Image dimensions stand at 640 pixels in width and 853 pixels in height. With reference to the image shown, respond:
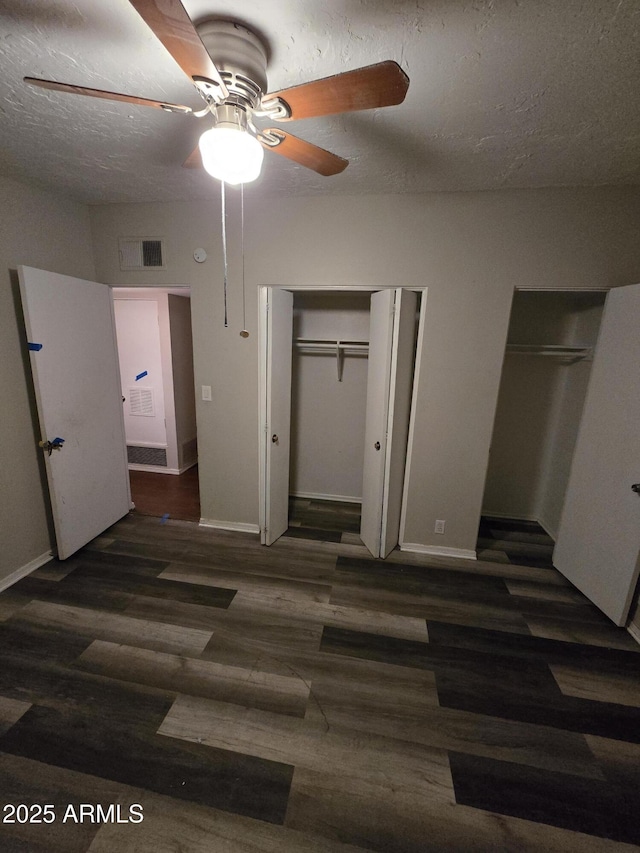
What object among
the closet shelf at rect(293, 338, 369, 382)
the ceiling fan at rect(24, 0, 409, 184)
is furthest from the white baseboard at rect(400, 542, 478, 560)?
the ceiling fan at rect(24, 0, 409, 184)

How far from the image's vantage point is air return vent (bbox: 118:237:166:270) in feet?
8.68

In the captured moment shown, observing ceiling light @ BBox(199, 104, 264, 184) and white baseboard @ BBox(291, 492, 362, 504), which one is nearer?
ceiling light @ BBox(199, 104, 264, 184)

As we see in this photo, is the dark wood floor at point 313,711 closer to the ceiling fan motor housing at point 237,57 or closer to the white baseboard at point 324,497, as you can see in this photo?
the white baseboard at point 324,497

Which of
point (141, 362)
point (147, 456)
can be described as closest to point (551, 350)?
point (141, 362)

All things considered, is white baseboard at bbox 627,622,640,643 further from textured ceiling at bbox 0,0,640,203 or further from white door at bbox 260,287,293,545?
textured ceiling at bbox 0,0,640,203

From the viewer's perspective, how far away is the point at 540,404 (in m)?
3.20

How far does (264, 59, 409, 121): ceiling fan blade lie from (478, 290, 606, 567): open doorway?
227 centimetres

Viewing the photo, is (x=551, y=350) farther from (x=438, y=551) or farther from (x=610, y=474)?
(x=438, y=551)

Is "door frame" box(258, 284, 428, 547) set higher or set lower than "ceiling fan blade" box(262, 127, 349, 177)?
lower

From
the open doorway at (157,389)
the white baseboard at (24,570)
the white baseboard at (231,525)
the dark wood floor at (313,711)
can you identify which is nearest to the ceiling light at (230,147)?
the dark wood floor at (313,711)

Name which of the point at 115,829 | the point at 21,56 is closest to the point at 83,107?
the point at 21,56

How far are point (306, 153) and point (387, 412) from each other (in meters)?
1.59

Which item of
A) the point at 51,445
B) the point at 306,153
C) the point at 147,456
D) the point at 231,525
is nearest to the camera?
the point at 306,153

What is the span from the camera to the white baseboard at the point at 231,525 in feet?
9.96
